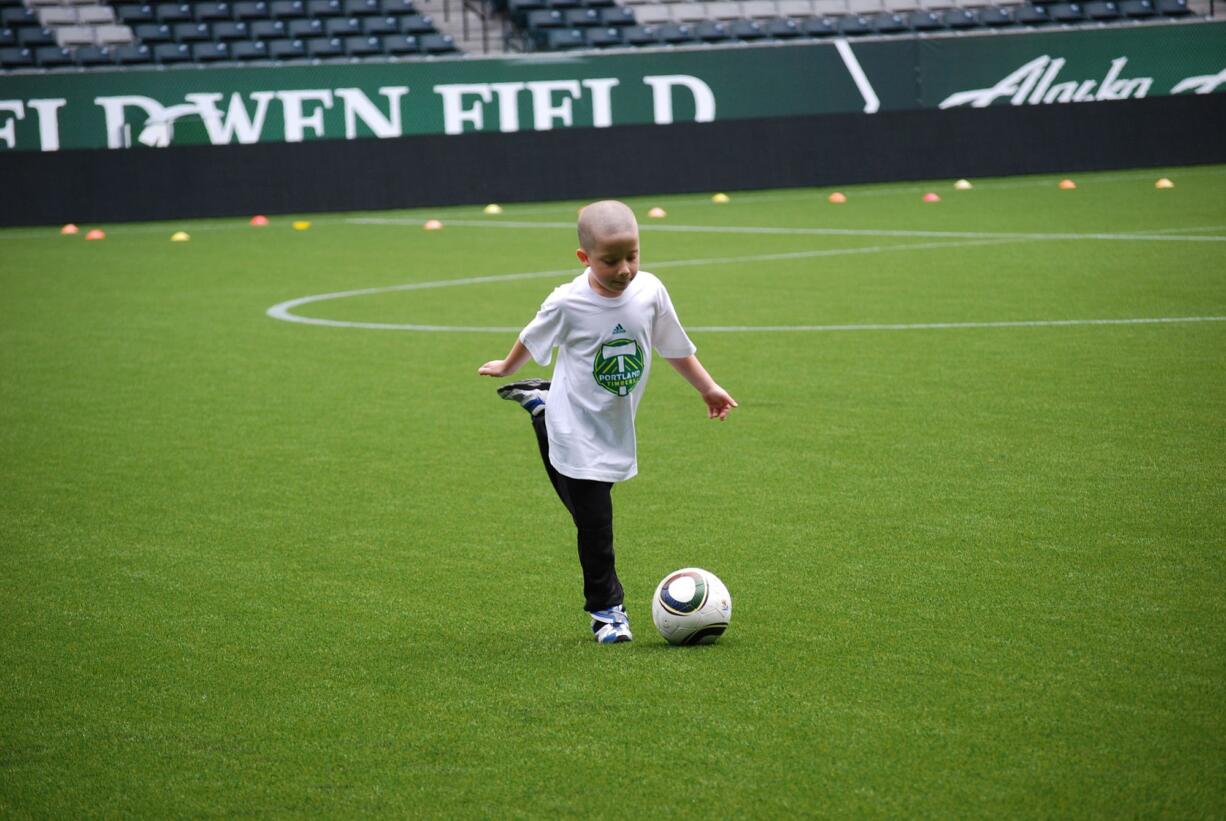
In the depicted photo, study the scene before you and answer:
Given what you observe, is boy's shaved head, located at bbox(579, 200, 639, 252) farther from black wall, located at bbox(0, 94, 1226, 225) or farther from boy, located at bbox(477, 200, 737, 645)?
black wall, located at bbox(0, 94, 1226, 225)

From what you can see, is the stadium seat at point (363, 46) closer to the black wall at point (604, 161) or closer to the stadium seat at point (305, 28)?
the stadium seat at point (305, 28)

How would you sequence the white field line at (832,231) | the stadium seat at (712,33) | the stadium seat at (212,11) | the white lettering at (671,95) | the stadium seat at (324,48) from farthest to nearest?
the stadium seat at (712,33) < the stadium seat at (212,11) < the stadium seat at (324,48) < the white lettering at (671,95) < the white field line at (832,231)

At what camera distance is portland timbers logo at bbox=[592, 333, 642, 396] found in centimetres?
457

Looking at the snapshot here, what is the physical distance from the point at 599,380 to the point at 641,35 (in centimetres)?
2502

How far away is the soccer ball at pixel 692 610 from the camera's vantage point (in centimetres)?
462

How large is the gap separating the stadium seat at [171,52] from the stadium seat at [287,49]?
137 centimetres

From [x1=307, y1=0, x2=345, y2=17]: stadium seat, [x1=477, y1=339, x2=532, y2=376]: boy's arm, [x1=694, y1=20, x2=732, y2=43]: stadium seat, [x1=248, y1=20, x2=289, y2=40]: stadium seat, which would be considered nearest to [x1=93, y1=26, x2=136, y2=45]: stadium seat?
[x1=248, y1=20, x2=289, y2=40]: stadium seat

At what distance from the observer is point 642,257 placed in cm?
1616

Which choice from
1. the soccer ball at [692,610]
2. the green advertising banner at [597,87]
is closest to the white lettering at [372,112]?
the green advertising banner at [597,87]

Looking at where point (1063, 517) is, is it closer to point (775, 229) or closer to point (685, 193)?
point (775, 229)

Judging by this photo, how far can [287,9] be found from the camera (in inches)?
1105

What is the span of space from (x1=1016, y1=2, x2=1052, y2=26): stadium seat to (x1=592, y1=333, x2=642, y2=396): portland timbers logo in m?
27.4

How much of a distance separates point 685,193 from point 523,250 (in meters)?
7.16

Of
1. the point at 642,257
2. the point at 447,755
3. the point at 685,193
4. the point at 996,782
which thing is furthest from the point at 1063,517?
the point at 685,193
